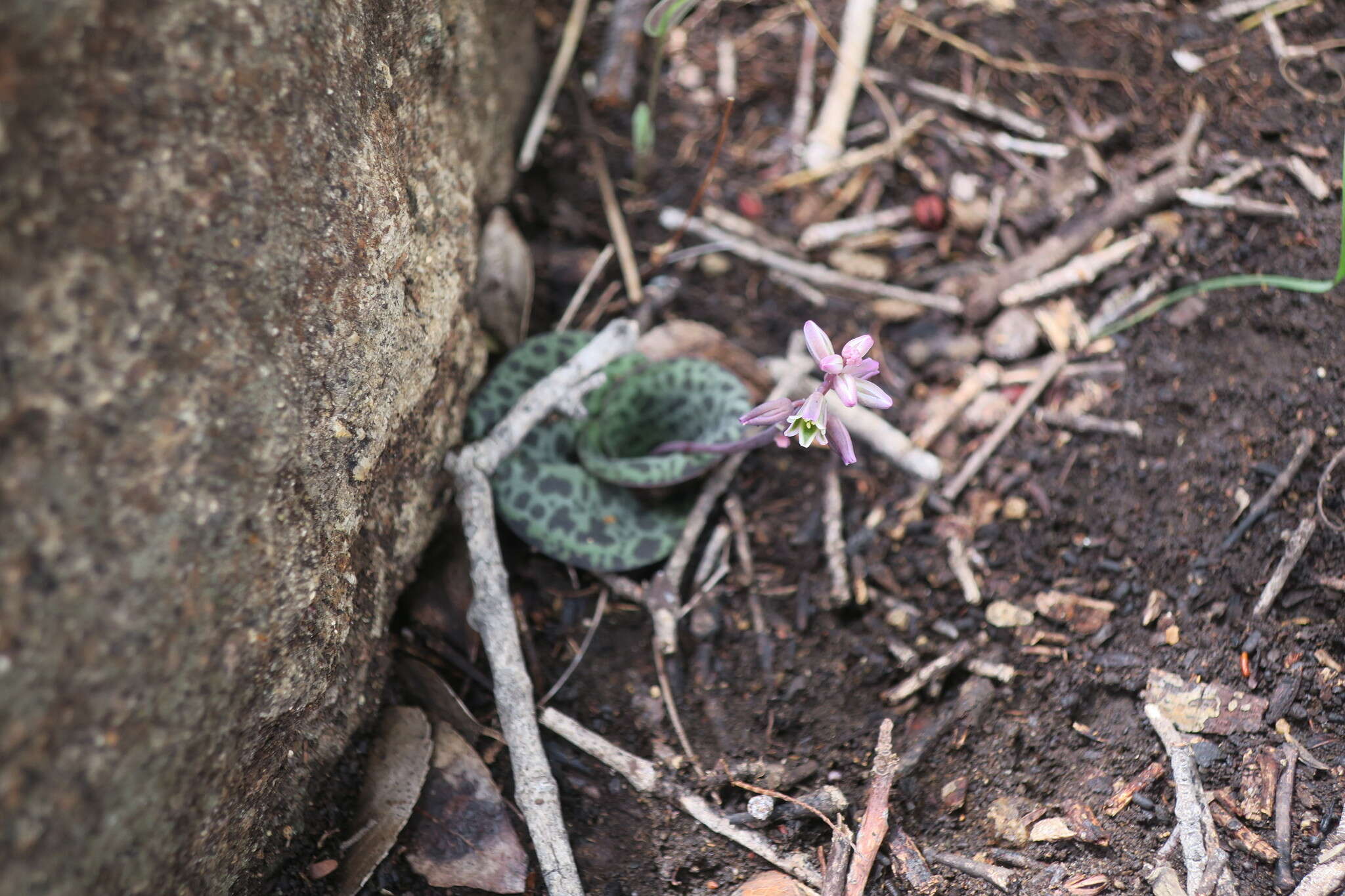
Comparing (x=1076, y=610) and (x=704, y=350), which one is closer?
(x=1076, y=610)

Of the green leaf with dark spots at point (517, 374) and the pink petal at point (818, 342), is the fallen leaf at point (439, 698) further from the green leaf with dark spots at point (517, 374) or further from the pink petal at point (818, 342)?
the pink petal at point (818, 342)

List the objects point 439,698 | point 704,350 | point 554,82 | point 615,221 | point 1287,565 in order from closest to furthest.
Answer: point 1287,565 < point 439,698 < point 704,350 < point 615,221 < point 554,82

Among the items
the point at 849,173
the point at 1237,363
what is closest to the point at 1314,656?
the point at 1237,363

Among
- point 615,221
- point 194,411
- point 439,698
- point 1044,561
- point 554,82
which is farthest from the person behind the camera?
point 554,82

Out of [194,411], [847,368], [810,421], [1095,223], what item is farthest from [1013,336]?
[194,411]

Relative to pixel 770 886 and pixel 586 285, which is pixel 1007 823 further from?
pixel 586 285
